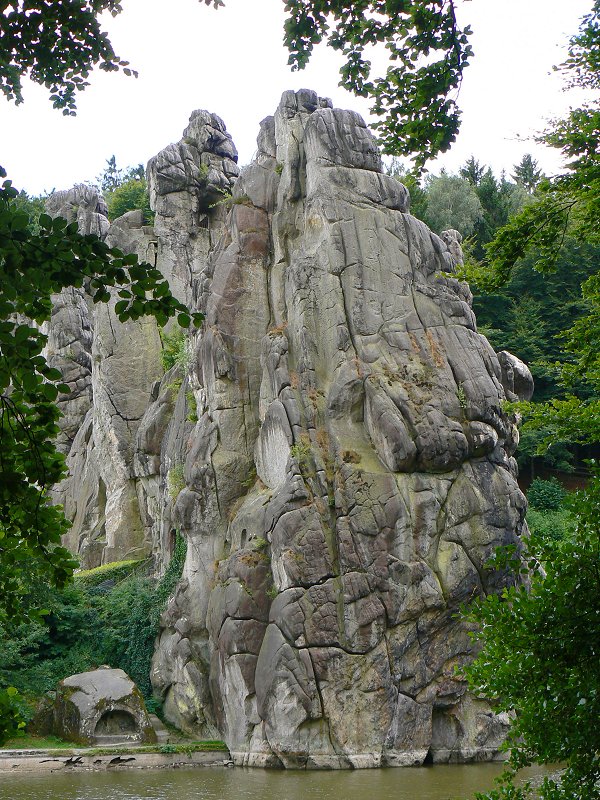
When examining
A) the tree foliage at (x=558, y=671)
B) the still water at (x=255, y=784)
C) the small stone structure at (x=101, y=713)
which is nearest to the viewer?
the tree foliage at (x=558, y=671)

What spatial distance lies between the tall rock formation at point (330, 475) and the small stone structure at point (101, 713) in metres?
1.53

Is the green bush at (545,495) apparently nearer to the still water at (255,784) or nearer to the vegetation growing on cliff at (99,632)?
the vegetation growing on cliff at (99,632)

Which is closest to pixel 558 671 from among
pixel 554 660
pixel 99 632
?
pixel 554 660

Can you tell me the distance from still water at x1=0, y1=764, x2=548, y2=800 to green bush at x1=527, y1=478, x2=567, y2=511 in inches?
731

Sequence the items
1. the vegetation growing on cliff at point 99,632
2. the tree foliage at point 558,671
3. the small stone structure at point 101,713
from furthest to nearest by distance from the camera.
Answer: the vegetation growing on cliff at point 99,632, the small stone structure at point 101,713, the tree foliage at point 558,671

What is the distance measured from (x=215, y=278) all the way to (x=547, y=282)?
1892 cm

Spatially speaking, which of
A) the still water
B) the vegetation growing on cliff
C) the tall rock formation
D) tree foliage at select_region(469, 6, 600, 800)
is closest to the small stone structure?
the tall rock formation

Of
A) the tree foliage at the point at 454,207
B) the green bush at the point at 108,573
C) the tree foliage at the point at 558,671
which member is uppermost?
the tree foliage at the point at 454,207

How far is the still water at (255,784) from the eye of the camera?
17.3 metres

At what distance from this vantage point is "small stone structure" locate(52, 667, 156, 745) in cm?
2464

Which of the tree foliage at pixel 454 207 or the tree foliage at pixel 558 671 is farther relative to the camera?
the tree foliage at pixel 454 207

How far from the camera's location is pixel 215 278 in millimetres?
30141

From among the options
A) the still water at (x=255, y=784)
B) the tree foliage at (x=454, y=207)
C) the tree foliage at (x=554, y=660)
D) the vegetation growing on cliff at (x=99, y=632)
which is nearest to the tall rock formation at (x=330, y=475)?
the vegetation growing on cliff at (x=99, y=632)

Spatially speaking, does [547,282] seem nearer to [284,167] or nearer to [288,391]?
[284,167]
